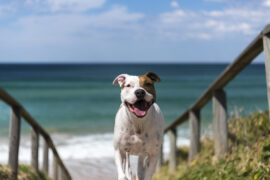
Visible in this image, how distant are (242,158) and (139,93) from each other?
2.86m

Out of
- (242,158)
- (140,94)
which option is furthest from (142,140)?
(242,158)

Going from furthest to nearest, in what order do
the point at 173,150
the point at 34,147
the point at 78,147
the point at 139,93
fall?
the point at 78,147
the point at 173,150
the point at 34,147
the point at 139,93

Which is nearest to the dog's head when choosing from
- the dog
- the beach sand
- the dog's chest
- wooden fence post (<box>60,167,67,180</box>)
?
the dog

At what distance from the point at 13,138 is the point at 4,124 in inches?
589

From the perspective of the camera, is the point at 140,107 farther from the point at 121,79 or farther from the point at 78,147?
the point at 78,147

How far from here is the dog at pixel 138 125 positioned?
1.32 m

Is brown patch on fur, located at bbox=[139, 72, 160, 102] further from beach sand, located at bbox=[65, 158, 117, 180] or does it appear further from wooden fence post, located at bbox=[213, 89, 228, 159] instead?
beach sand, located at bbox=[65, 158, 117, 180]

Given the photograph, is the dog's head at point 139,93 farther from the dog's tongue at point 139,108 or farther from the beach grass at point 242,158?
the beach grass at point 242,158

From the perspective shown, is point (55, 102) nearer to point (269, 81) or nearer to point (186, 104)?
point (186, 104)

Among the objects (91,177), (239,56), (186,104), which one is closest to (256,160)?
(239,56)

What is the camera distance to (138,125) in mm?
1574

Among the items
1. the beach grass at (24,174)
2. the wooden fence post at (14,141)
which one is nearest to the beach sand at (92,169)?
the beach grass at (24,174)

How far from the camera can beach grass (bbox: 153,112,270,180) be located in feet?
10.9

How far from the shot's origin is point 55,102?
32312 millimetres
